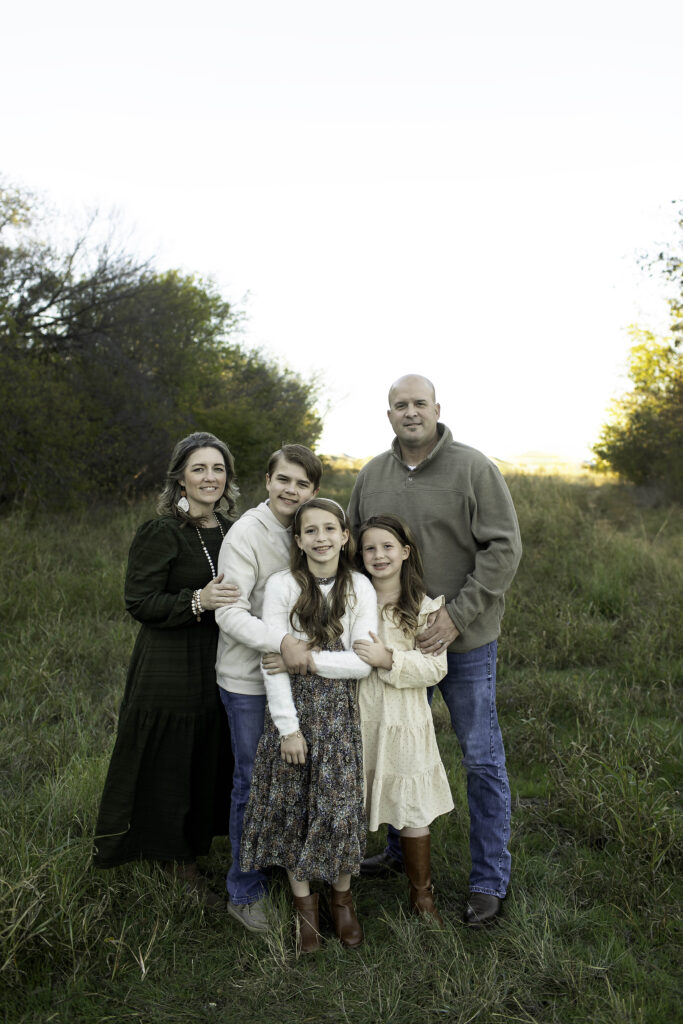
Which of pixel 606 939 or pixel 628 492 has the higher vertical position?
pixel 628 492

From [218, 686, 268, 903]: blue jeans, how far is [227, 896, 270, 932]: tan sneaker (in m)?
0.03

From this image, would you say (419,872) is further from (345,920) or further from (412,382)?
(412,382)

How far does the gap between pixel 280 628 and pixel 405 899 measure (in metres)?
1.44

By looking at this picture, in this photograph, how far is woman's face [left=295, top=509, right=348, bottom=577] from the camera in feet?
9.48

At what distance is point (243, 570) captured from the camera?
303 centimetres

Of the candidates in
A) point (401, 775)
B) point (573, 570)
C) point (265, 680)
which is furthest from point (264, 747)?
point (573, 570)

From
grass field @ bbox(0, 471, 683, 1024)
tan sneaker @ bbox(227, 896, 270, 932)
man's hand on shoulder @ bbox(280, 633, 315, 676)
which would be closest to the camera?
grass field @ bbox(0, 471, 683, 1024)

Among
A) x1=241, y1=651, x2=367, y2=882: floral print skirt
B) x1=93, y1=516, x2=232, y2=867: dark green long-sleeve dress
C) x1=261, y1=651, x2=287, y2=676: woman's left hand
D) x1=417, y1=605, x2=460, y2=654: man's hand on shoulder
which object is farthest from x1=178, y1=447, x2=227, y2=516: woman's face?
x1=417, y1=605, x2=460, y2=654: man's hand on shoulder

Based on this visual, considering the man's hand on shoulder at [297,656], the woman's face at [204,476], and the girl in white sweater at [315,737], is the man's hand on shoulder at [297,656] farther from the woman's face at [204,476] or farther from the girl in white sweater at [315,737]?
the woman's face at [204,476]

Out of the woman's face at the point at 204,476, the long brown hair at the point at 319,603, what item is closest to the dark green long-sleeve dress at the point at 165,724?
the woman's face at the point at 204,476

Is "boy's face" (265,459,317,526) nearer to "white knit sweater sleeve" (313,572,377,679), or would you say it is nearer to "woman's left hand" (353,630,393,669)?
"white knit sweater sleeve" (313,572,377,679)

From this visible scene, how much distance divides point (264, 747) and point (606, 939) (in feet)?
5.08

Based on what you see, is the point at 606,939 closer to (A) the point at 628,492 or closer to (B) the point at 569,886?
(B) the point at 569,886

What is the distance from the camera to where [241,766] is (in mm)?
3115
